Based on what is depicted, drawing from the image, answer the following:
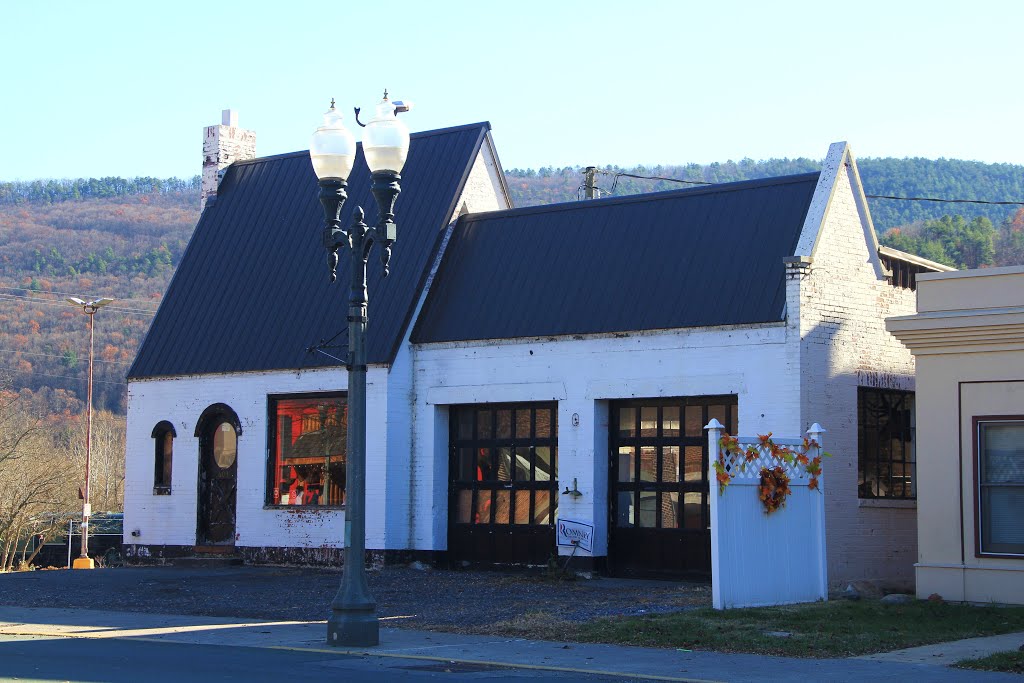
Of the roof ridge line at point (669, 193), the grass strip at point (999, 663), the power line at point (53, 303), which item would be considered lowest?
the grass strip at point (999, 663)

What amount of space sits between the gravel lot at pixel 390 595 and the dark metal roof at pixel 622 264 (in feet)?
14.4

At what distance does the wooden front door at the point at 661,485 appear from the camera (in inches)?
890

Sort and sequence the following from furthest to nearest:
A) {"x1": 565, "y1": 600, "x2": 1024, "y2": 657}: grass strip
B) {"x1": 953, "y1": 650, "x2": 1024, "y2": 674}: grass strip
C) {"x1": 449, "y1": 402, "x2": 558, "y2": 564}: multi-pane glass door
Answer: {"x1": 449, "y1": 402, "x2": 558, "y2": 564}: multi-pane glass door → {"x1": 565, "y1": 600, "x2": 1024, "y2": 657}: grass strip → {"x1": 953, "y1": 650, "x2": 1024, "y2": 674}: grass strip

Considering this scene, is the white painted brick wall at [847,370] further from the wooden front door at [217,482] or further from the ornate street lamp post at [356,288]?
the wooden front door at [217,482]

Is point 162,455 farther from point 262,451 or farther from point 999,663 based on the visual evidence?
point 999,663

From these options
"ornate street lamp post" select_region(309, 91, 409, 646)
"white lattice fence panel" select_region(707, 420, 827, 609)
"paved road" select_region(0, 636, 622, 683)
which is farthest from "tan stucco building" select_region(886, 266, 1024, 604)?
"paved road" select_region(0, 636, 622, 683)

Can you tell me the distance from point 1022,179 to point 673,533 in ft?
260

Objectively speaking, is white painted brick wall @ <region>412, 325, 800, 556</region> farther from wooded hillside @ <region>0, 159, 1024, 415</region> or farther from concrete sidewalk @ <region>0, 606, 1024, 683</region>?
wooded hillside @ <region>0, 159, 1024, 415</region>

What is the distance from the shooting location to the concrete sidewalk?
40.3 feet

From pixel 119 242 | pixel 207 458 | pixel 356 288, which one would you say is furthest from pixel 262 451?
pixel 119 242

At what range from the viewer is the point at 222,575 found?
2494cm

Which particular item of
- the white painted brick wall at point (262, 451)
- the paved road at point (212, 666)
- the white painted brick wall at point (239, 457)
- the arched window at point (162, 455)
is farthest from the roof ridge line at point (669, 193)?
the paved road at point (212, 666)

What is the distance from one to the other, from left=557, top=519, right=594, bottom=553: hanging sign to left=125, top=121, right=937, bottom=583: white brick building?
0.12m

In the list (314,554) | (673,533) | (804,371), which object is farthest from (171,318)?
(804,371)
